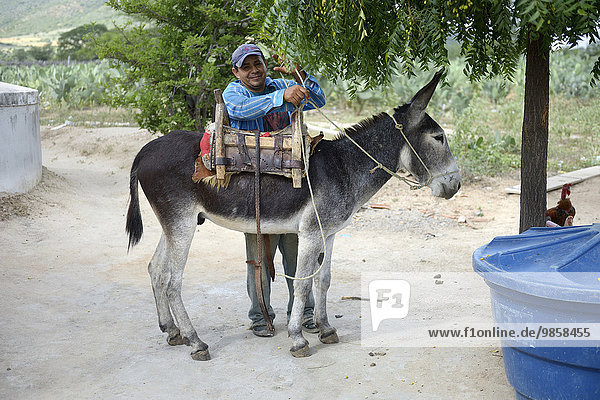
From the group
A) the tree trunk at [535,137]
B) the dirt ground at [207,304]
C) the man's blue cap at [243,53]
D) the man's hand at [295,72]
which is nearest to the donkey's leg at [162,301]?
the dirt ground at [207,304]

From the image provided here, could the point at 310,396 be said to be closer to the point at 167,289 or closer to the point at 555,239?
the point at 167,289

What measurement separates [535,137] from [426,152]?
0.96 meters

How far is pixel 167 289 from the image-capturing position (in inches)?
196

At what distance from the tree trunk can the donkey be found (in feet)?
2.39

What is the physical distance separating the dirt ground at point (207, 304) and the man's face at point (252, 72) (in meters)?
2.07

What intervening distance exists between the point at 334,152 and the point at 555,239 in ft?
6.03

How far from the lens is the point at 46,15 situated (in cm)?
7556

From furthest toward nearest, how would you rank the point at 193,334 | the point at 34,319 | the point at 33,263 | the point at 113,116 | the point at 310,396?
the point at 113,116
the point at 33,263
the point at 34,319
the point at 193,334
the point at 310,396

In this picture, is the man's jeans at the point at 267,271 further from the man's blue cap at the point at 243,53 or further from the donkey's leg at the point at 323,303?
the man's blue cap at the point at 243,53

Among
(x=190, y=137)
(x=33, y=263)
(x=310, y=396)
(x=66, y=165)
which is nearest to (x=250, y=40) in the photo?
(x=66, y=165)

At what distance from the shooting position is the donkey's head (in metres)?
4.91

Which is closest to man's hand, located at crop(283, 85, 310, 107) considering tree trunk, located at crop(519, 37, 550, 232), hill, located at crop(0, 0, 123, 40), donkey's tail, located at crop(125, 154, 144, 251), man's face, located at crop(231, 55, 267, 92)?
man's face, located at crop(231, 55, 267, 92)

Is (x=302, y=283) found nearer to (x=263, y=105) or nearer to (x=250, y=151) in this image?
(x=250, y=151)

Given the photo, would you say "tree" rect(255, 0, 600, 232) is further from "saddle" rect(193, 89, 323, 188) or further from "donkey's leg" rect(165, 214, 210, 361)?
"donkey's leg" rect(165, 214, 210, 361)
